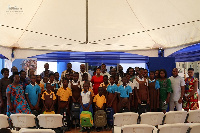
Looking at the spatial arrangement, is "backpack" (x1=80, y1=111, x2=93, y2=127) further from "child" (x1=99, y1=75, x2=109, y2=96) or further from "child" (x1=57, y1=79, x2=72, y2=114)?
"child" (x1=99, y1=75, x2=109, y2=96)

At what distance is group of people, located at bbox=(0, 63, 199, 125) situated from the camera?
6.07 meters

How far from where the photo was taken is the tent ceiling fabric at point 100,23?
6.54m

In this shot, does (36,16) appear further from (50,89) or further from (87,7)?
(50,89)

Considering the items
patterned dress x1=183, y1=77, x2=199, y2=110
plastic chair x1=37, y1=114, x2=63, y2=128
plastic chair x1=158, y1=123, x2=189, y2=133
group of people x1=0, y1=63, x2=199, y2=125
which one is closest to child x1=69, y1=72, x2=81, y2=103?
group of people x1=0, y1=63, x2=199, y2=125

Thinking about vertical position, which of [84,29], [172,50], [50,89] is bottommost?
[50,89]

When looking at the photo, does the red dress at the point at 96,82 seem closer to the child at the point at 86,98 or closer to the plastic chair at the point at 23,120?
the child at the point at 86,98

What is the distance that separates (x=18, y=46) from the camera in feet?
28.2

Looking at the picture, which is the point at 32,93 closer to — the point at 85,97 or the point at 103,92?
the point at 85,97

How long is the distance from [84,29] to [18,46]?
2545 millimetres

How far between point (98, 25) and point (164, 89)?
2.93 meters

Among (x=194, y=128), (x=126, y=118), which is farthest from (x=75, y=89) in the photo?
(x=194, y=128)

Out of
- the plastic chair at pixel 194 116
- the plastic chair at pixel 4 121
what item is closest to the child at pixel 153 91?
the plastic chair at pixel 194 116

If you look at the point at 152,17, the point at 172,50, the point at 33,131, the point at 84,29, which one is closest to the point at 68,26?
the point at 84,29

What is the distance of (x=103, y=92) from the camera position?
643 centimetres
